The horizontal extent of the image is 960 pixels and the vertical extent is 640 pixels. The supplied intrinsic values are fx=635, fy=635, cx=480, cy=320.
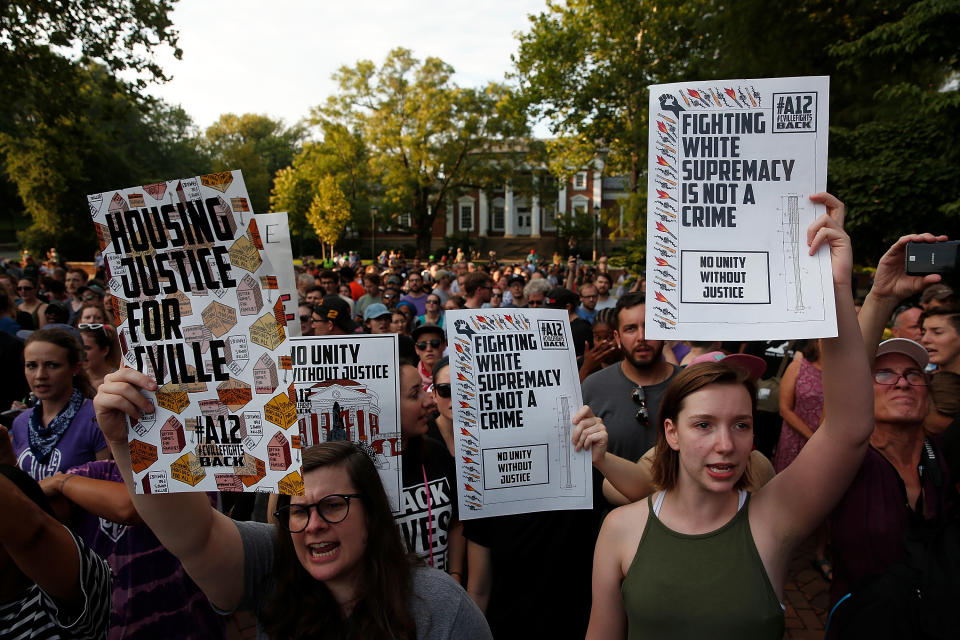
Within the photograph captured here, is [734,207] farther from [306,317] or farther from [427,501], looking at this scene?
[306,317]

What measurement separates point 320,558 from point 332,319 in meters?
5.33

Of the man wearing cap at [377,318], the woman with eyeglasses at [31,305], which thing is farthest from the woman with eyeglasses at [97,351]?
the woman with eyeglasses at [31,305]

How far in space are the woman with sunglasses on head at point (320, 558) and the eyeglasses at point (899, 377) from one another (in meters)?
2.13

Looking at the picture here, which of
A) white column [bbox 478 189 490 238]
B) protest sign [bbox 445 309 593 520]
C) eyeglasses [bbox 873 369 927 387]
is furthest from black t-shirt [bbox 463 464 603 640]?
white column [bbox 478 189 490 238]

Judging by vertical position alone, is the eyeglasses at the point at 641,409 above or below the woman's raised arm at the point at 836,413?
below

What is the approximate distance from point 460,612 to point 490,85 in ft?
135

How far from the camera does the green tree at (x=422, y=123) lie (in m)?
39.8

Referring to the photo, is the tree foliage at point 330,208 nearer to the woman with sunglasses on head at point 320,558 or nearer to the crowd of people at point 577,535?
the crowd of people at point 577,535

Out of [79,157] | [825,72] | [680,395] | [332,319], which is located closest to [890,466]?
[680,395]

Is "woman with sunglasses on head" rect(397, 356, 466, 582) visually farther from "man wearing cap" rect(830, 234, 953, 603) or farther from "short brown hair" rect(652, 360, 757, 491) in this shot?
"man wearing cap" rect(830, 234, 953, 603)

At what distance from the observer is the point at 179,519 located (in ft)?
6.05

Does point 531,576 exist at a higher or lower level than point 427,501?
lower

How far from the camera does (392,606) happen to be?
1851mm

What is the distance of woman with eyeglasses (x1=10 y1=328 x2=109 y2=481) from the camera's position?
3346mm
